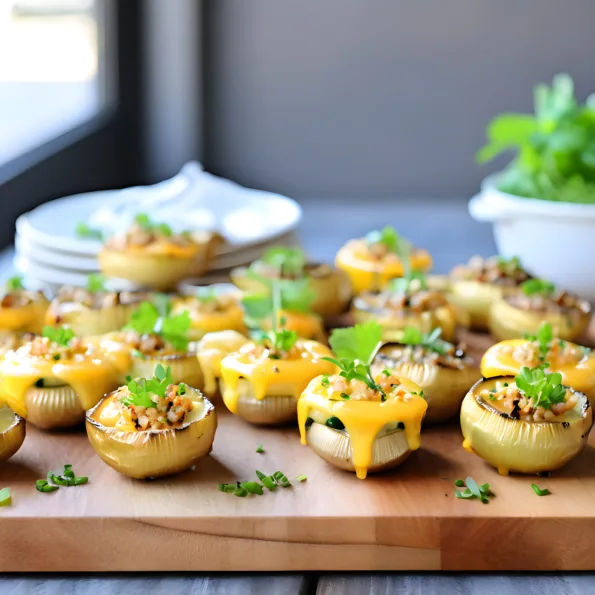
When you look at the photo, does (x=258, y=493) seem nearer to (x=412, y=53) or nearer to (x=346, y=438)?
(x=346, y=438)

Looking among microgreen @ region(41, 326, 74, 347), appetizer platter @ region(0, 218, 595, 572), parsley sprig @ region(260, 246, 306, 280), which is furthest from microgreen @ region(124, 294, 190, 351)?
parsley sprig @ region(260, 246, 306, 280)

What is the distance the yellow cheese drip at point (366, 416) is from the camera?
116cm

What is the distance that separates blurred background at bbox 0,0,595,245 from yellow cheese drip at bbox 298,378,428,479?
249cm

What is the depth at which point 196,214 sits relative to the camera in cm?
216

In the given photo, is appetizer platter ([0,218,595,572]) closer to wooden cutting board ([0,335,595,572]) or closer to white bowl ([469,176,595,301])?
wooden cutting board ([0,335,595,572])

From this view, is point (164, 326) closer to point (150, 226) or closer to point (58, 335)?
point (58, 335)

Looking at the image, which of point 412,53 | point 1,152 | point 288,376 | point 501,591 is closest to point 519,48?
point 412,53

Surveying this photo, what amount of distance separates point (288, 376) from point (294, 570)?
0.33m

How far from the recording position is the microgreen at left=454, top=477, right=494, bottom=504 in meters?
1.13

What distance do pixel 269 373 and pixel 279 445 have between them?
0.33 feet

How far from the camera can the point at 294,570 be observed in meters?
1.07

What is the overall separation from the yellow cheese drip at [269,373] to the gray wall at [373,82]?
109 inches

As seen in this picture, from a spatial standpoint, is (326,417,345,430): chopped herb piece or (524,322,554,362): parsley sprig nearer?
(326,417,345,430): chopped herb piece

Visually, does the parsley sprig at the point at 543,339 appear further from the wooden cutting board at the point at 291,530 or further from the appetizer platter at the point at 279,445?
the wooden cutting board at the point at 291,530
